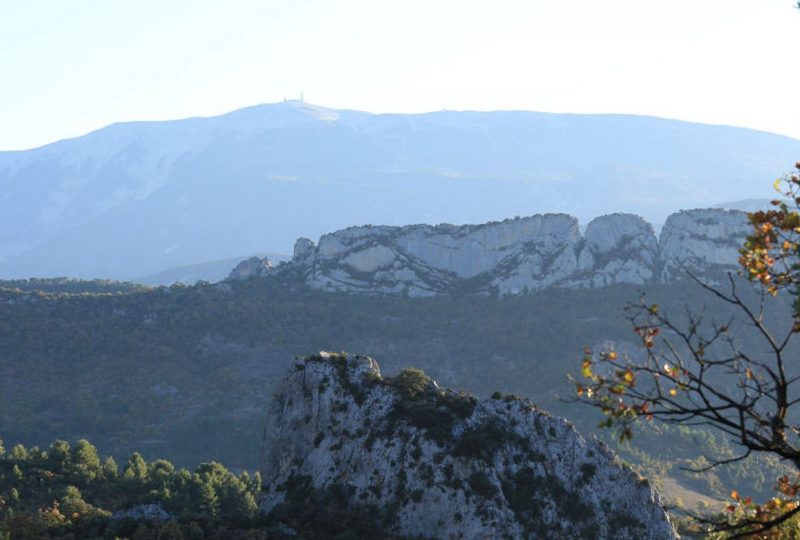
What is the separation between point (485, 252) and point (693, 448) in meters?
54.3

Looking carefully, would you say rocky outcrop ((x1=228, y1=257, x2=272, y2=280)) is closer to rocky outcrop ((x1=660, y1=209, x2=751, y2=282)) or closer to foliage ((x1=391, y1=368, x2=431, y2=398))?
rocky outcrop ((x1=660, y1=209, x2=751, y2=282))

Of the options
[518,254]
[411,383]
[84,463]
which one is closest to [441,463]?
[411,383]

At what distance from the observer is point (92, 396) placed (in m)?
110

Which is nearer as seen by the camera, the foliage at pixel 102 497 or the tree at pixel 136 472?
the foliage at pixel 102 497

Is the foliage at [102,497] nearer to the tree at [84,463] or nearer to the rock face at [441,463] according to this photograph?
the tree at [84,463]

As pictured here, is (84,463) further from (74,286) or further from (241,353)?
(74,286)

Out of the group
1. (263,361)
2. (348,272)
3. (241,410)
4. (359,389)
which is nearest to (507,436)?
(359,389)

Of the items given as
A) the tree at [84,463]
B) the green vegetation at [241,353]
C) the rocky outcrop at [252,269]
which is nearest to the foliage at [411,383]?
the tree at [84,463]

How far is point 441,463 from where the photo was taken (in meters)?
33.2

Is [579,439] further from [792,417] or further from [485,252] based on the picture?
[485,252]

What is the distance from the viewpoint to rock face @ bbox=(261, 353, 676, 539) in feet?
105

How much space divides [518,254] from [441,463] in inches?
4767

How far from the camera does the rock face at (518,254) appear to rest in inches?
5719

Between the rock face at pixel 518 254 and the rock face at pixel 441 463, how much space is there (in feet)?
364
